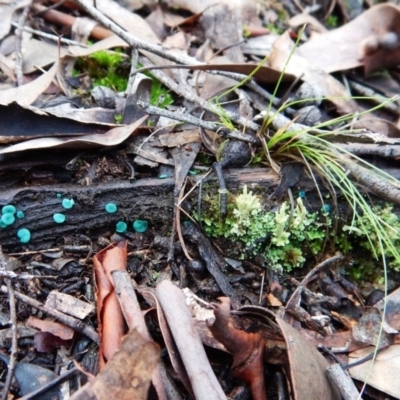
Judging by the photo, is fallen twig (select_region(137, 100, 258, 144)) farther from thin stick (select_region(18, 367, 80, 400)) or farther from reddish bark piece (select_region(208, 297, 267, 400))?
thin stick (select_region(18, 367, 80, 400))

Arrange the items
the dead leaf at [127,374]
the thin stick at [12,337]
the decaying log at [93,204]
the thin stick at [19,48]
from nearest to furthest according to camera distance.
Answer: the dead leaf at [127,374] → the thin stick at [12,337] → the decaying log at [93,204] → the thin stick at [19,48]

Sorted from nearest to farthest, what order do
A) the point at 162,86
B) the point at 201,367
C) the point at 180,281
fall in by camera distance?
the point at 201,367
the point at 180,281
the point at 162,86

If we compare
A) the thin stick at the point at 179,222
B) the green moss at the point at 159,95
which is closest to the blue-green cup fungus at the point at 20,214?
the thin stick at the point at 179,222

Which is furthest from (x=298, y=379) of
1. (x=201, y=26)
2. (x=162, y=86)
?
(x=201, y=26)

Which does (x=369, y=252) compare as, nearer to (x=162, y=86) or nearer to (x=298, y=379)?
(x=298, y=379)

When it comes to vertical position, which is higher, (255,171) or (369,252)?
(255,171)

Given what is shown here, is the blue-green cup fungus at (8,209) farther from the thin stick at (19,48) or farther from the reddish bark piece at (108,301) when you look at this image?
the thin stick at (19,48)

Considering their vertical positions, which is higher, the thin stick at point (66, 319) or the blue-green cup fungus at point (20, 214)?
the blue-green cup fungus at point (20, 214)

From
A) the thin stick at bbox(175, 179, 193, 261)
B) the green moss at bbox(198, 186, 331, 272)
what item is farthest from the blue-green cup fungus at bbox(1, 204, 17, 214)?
the green moss at bbox(198, 186, 331, 272)
